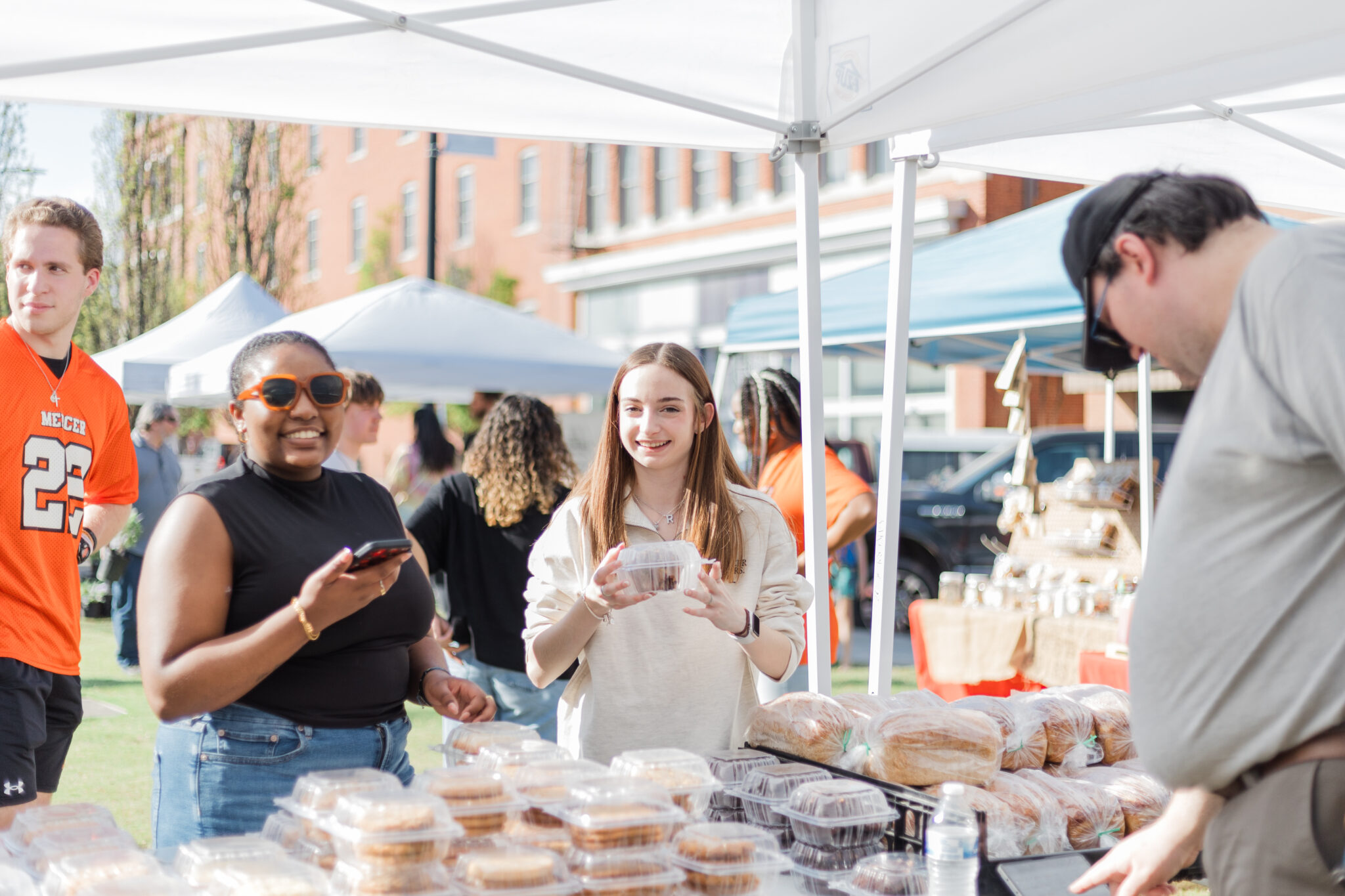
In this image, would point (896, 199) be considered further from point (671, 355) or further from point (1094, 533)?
point (1094, 533)

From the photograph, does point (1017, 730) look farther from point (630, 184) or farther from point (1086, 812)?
point (630, 184)

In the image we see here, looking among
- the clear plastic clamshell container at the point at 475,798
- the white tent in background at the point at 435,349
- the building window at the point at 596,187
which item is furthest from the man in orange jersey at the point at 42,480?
the building window at the point at 596,187

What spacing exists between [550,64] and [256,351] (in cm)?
146

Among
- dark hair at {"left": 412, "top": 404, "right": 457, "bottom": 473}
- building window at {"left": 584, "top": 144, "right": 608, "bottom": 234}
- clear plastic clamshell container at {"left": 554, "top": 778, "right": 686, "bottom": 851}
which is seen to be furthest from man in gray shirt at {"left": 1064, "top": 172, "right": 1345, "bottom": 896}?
building window at {"left": 584, "top": 144, "right": 608, "bottom": 234}

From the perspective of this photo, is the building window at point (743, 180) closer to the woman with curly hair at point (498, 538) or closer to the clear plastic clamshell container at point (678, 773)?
the woman with curly hair at point (498, 538)

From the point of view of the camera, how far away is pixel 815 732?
2.60 m

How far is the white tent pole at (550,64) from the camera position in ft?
10.2

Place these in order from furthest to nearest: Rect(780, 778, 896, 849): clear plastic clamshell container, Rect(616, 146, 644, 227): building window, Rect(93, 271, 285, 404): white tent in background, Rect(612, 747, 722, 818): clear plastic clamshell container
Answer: Rect(616, 146, 644, 227): building window < Rect(93, 271, 285, 404): white tent in background < Rect(780, 778, 896, 849): clear plastic clamshell container < Rect(612, 747, 722, 818): clear plastic clamshell container

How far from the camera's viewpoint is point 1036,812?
98.1 inches

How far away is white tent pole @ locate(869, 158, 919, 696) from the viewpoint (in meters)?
3.90

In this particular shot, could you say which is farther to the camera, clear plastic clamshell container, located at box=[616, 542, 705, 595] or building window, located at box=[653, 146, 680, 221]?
building window, located at box=[653, 146, 680, 221]

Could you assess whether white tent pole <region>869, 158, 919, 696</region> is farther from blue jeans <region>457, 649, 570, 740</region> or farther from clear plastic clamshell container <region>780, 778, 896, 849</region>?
clear plastic clamshell container <region>780, 778, 896, 849</region>

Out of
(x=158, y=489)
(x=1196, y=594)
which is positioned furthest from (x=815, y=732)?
(x=158, y=489)

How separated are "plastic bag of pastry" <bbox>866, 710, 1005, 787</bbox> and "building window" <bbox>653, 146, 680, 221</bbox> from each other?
24.2 m
